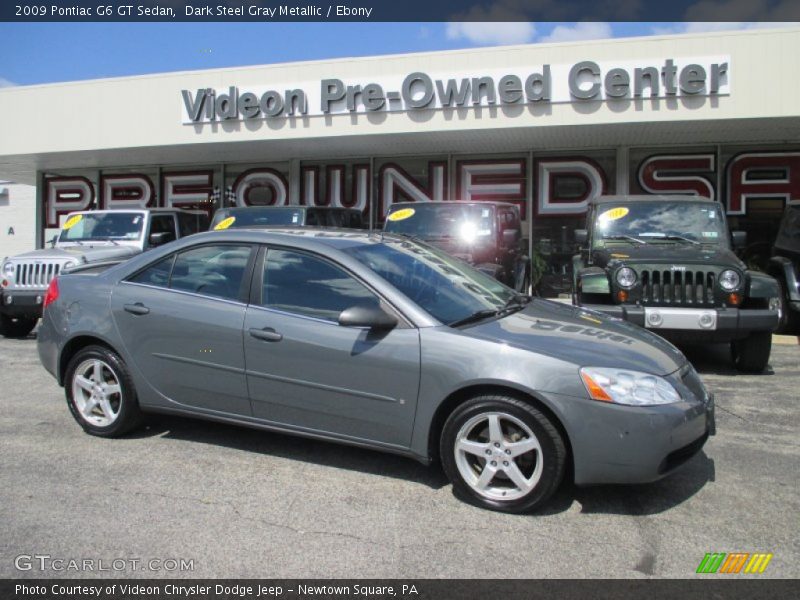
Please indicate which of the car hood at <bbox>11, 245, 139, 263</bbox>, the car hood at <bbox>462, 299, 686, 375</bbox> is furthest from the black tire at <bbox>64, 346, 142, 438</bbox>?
the car hood at <bbox>11, 245, 139, 263</bbox>

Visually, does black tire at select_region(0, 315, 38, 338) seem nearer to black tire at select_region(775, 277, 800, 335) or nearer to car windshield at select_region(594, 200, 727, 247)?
car windshield at select_region(594, 200, 727, 247)

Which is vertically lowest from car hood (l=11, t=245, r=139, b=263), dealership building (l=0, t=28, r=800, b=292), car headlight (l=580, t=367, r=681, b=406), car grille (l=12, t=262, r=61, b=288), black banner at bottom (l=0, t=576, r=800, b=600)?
black banner at bottom (l=0, t=576, r=800, b=600)

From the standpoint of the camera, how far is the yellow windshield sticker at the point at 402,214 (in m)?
9.78

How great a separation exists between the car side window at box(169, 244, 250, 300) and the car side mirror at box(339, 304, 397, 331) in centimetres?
89

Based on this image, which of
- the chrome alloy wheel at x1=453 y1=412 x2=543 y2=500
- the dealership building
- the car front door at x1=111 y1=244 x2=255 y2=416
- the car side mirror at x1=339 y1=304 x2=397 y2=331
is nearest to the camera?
the chrome alloy wheel at x1=453 y1=412 x2=543 y2=500

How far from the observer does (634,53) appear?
12398 millimetres

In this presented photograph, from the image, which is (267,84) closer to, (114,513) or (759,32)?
(759,32)

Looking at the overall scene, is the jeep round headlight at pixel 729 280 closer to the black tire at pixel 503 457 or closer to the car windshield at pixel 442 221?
the car windshield at pixel 442 221

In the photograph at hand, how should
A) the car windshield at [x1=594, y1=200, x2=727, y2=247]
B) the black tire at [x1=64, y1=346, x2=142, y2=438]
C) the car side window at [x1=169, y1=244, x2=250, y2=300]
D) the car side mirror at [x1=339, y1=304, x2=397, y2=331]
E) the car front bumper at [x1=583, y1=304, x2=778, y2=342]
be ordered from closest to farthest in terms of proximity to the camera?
the car side mirror at [x1=339, y1=304, x2=397, y2=331] → the car side window at [x1=169, y1=244, x2=250, y2=300] → the black tire at [x1=64, y1=346, x2=142, y2=438] → the car front bumper at [x1=583, y1=304, x2=778, y2=342] → the car windshield at [x1=594, y1=200, x2=727, y2=247]

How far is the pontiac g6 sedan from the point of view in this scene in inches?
136

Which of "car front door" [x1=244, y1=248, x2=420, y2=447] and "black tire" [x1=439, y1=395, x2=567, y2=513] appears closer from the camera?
"black tire" [x1=439, y1=395, x2=567, y2=513]

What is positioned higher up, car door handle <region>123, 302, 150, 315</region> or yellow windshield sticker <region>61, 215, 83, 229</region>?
yellow windshield sticker <region>61, 215, 83, 229</region>

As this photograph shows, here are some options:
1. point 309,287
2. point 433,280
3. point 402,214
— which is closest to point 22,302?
point 402,214

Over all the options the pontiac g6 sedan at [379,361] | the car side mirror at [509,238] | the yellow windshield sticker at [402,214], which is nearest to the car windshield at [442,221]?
the yellow windshield sticker at [402,214]
